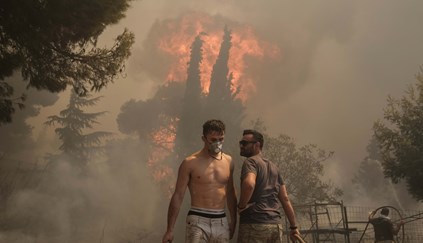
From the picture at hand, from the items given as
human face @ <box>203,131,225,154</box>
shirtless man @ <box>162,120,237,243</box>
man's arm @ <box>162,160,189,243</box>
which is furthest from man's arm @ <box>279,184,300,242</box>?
man's arm @ <box>162,160,189,243</box>

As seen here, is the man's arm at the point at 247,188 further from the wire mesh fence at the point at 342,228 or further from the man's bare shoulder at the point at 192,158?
the wire mesh fence at the point at 342,228

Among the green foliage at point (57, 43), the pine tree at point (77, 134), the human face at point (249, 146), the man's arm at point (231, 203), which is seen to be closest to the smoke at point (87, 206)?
the pine tree at point (77, 134)

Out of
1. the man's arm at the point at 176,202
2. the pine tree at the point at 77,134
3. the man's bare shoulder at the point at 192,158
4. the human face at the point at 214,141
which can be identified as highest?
the pine tree at the point at 77,134

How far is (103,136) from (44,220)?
1871 cm

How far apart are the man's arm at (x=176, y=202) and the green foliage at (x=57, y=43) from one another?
7.08 m

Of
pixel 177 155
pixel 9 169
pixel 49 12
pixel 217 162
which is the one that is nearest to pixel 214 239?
pixel 217 162

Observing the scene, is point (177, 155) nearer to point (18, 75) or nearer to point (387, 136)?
point (18, 75)

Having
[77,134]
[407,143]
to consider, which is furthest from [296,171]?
[77,134]

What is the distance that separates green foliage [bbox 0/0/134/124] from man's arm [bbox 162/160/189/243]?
23.2 feet

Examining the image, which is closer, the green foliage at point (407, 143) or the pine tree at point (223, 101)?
the green foliage at point (407, 143)

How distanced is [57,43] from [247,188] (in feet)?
27.8

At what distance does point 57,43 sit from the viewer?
10680 mm

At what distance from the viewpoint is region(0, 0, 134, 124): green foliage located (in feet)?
30.5

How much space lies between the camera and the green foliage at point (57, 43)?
9.28 m
